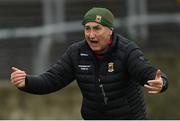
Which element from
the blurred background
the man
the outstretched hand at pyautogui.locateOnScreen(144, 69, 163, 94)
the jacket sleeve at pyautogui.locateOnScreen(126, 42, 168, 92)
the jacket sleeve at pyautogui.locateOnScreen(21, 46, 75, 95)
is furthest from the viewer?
the blurred background

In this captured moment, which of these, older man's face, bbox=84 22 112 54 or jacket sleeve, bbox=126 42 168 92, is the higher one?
older man's face, bbox=84 22 112 54

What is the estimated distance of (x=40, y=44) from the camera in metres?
10.9

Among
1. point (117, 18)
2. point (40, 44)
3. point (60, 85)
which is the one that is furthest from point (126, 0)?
point (60, 85)

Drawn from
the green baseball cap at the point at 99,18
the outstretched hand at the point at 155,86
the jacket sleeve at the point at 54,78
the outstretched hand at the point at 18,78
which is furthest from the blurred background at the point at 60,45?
the outstretched hand at the point at 155,86

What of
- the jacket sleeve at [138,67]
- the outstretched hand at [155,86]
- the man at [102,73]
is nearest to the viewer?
the outstretched hand at [155,86]

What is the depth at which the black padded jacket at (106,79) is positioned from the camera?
23.2 ft

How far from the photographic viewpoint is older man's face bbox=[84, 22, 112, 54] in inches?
275

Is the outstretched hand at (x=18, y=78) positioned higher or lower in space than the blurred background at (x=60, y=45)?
higher

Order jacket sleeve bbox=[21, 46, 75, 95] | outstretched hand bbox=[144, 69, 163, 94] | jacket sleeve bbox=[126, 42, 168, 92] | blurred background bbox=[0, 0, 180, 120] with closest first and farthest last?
outstretched hand bbox=[144, 69, 163, 94], jacket sleeve bbox=[126, 42, 168, 92], jacket sleeve bbox=[21, 46, 75, 95], blurred background bbox=[0, 0, 180, 120]

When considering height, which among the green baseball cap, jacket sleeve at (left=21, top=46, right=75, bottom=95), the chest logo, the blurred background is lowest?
the blurred background

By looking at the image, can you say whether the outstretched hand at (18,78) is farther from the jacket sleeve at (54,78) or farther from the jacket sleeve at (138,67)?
the jacket sleeve at (138,67)

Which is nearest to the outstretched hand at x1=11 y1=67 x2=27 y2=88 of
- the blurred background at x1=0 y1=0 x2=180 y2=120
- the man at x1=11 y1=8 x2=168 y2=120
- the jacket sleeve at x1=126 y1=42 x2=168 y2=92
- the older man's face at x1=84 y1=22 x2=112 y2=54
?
the man at x1=11 y1=8 x2=168 y2=120

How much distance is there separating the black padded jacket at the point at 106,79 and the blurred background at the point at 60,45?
3508 millimetres

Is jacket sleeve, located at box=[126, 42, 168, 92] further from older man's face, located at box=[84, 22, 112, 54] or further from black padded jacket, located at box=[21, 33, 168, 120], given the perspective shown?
older man's face, located at box=[84, 22, 112, 54]
